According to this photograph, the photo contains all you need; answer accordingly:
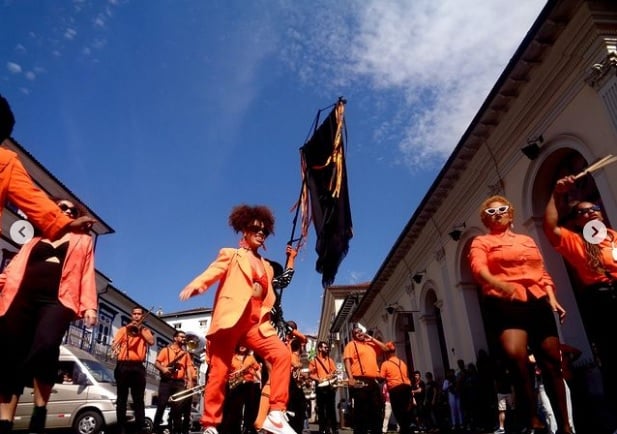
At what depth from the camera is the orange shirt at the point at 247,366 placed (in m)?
7.96

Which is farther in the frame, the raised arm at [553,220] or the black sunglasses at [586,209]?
the black sunglasses at [586,209]

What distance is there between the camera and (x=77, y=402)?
12109 millimetres

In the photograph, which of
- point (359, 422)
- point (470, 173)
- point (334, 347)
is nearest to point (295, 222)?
point (359, 422)

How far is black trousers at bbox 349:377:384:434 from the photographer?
28.5 ft

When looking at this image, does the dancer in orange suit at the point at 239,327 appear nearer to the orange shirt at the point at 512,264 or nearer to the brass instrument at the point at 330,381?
the orange shirt at the point at 512,264

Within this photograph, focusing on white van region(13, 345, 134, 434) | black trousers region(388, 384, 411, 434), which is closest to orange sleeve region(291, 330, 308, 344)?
black trousers region(388, 384, 411, 434)

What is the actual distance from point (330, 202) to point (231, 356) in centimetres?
369

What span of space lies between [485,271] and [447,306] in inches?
491

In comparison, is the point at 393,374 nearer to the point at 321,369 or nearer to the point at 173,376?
the point at 321,369

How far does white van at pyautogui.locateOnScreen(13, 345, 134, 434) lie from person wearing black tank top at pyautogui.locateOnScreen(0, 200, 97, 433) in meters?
9.82

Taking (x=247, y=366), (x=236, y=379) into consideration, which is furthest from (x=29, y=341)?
(x=247, y=366)

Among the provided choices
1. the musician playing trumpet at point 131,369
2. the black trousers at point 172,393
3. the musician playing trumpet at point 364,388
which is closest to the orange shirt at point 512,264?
the musician playing trumpet at point 364,388

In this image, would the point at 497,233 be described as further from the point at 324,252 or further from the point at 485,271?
the point at 324,252

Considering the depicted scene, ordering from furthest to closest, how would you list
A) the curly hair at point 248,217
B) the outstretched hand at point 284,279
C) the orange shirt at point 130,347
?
1. the orange shirt at point 130,347
2. the outstretched hand at point 284,279
3. the curly hair at point 248,217
